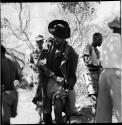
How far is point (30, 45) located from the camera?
21.5 ft

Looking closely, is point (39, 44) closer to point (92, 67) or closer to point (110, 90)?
point (92, 67)

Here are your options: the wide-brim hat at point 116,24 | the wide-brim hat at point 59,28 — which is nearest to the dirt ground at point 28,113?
the wide-brim hat at point 59,28

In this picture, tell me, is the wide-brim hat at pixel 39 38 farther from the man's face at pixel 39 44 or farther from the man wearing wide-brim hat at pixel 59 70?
the man wearing wide-brim hat at pixel 59 70

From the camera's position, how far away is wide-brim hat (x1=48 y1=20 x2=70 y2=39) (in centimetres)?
611

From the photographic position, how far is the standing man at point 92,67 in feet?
22.2

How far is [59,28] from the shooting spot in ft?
20.2

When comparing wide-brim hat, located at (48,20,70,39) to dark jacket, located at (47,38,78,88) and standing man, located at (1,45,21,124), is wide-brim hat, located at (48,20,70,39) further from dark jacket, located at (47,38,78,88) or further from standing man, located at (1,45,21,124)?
standing man, located at (1,45,21,124)

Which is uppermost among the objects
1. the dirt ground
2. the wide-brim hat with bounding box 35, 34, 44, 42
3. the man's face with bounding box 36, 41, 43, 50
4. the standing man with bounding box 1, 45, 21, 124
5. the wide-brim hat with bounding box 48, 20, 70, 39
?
the wide-brim hat with bounding box 48, 20, 70, 39

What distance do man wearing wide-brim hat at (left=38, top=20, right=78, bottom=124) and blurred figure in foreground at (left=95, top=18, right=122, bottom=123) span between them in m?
0.64

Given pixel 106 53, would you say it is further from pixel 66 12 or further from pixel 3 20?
pixel 3 20

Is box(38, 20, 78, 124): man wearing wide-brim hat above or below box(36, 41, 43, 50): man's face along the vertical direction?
below

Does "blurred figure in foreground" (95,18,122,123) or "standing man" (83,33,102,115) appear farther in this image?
"standing man" (83,33,102,115)

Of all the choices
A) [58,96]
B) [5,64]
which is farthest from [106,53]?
[5,64]

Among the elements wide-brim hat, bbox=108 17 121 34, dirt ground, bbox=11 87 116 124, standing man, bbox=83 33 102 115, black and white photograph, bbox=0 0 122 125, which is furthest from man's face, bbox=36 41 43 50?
wide-brim hat, bbox=108 17 121 34
